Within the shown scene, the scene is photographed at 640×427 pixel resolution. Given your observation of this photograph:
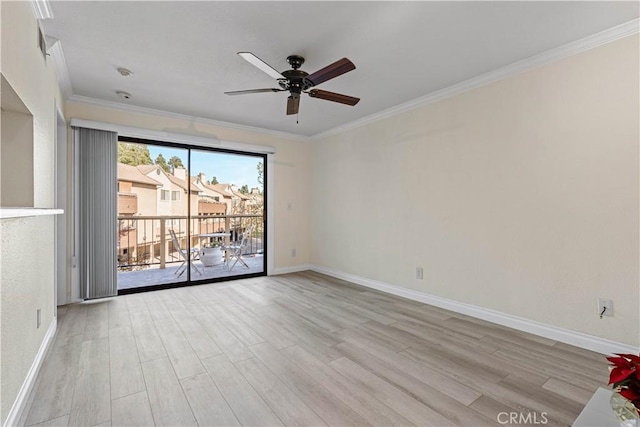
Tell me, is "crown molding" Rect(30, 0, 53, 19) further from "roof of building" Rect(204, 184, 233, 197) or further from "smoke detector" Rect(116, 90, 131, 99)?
"roof of building" Rect(204, 184, 233, 197)

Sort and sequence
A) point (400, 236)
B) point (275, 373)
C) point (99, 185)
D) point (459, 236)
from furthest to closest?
point (400, 236), point (99, 185), point (459, 236), point (275, 373)

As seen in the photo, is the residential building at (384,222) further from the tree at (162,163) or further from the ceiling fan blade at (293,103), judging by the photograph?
the tree at (162,163)

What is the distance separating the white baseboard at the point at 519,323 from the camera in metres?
2.35

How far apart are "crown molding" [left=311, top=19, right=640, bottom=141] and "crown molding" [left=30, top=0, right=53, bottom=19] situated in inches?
136

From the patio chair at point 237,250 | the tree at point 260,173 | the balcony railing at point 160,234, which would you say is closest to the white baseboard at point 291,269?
the balcony railing at point 160,234

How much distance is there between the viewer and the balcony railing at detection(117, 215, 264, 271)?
515 centimetres

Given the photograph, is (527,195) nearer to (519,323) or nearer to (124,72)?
(519,323)

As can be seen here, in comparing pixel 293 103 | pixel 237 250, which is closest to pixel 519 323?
pixel 293 103

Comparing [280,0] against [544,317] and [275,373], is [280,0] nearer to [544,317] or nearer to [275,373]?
[275,373]

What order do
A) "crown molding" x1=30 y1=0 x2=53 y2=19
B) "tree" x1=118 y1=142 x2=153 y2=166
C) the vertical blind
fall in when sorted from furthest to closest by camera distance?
1. "tree" x1=118 y1=142 x2=153 y2=166
2. the vertical blind
3. "crown molding" x1=30 y1=0 x2=53 y2=19

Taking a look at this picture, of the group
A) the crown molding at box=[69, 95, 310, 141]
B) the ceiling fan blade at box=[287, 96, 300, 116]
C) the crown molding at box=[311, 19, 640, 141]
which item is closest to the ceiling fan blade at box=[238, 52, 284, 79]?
the ceiling fan blade at box=[287, 96, 300, 116]

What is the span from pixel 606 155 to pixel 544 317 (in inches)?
57.7

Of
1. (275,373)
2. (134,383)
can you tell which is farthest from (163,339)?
(275,373)

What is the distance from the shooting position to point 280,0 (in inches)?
77.3
